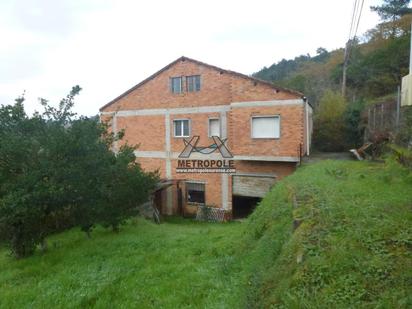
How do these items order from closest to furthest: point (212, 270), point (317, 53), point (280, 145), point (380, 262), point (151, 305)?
point (380, 262) < point (151, 305) < point (212, 270) < point (280, 145) < point (317, 53)

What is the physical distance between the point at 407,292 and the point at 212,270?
3564 millimetres

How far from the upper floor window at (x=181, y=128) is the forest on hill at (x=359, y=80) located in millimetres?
7587

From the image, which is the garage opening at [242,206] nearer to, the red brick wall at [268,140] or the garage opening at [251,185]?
the garage opening at [251,185]

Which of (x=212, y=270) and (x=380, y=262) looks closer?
(x=380, y=262)

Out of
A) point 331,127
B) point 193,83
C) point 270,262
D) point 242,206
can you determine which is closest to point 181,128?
point 193,83

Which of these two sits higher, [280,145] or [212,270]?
[280,145]

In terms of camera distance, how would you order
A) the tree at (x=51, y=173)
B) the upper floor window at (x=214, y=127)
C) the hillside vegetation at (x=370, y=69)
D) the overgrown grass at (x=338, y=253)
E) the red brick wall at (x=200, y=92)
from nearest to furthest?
1. the overgrown grass at (x=338, y=253)
2. the tree at (x=51, y=173)
3. the red brick wall at (x=200, y=92)
4. the upper floor window at (x=214, y=127)
5. the hillside vegetation at (x=370, y=69)

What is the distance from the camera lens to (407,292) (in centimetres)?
252

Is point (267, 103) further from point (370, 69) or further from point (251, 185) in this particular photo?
point (370, 69)

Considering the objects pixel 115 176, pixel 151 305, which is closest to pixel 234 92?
pixel 115 176

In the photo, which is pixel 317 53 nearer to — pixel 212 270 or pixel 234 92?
pixel 234 92

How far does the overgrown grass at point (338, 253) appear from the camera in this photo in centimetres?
273

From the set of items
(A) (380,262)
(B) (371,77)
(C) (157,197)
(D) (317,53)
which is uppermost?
(D) (317,53)

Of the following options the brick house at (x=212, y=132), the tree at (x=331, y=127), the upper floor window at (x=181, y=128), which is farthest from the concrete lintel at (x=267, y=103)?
the tree at (x=331, y=127)
